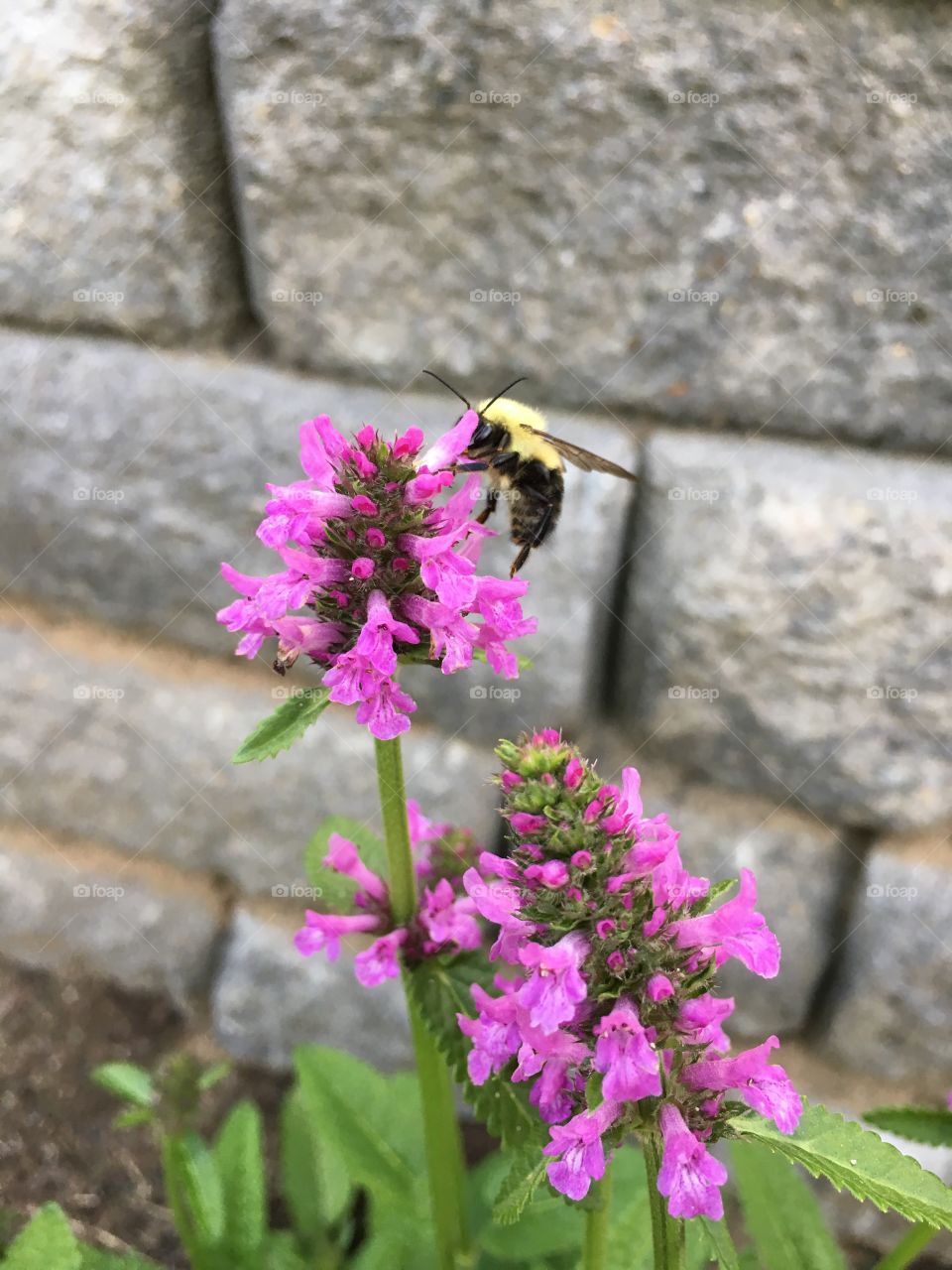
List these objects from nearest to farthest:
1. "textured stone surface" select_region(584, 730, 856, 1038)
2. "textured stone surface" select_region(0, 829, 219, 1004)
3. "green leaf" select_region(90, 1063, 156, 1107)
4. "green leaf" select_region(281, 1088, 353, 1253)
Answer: "green leaf" select_region(90, 1063, 156, 1107), "green leaf" select_region(281, 1088, 353, 1253), "textured stone surface" select_region(584, 730, 856, 1038), "textured stone surface" select_region(0, 829, 219, 1004)

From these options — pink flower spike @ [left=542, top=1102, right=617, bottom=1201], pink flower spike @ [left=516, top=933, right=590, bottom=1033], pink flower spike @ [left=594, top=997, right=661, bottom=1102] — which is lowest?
pink flower spike @ [left=542, top=1102, right=617, bottom=1201]

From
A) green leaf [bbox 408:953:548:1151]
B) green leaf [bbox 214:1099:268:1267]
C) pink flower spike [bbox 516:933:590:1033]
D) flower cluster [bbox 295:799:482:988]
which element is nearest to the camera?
pink flower spike [bbox 516:933:590:1033]

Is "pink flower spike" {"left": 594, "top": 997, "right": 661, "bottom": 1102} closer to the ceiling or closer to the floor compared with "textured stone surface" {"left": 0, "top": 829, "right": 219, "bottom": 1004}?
closer to the ceiling

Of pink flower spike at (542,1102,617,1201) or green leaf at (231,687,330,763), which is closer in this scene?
pink flower spike at (542,1102,617,1201)
